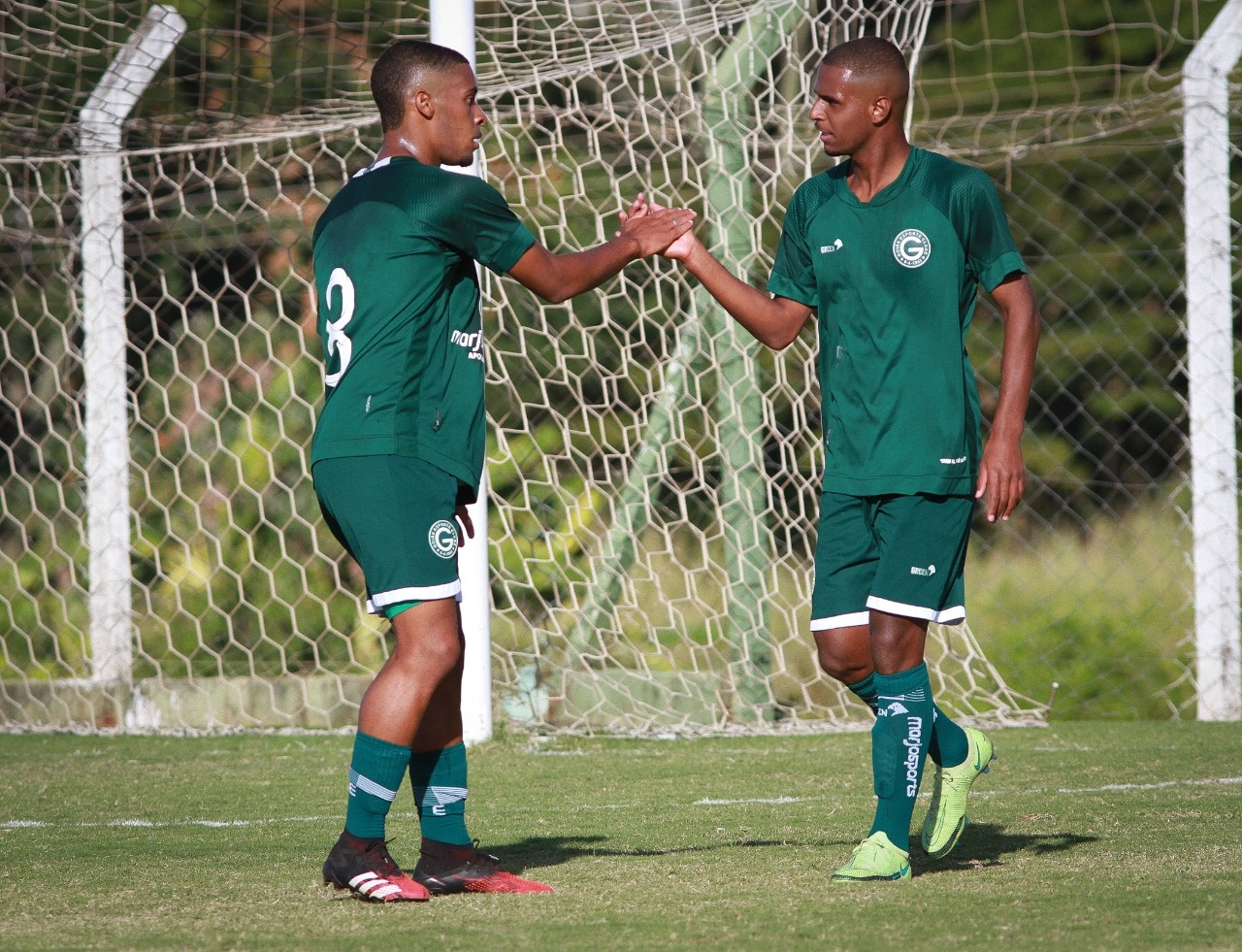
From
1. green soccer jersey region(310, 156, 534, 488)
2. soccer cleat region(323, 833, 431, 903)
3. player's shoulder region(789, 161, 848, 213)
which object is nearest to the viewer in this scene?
soccer cleat region(323, 833, 431, 903)

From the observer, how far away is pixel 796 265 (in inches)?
142

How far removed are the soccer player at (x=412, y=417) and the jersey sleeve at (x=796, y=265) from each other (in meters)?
0.61

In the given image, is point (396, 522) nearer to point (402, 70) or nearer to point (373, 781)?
point (373, 781)

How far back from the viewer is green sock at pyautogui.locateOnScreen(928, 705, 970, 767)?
3.40m

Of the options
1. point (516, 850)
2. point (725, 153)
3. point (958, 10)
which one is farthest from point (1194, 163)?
point (958, 10)

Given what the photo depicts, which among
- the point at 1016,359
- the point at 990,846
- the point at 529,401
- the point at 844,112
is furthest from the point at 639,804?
the point at 529,401

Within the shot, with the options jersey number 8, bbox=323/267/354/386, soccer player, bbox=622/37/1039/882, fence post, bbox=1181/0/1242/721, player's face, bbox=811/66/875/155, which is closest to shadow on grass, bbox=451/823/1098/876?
soccer player, bbox=622/37/1039/882

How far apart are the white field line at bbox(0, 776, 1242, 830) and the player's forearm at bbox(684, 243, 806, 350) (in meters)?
1.49

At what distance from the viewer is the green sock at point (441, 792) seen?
10.3 ft

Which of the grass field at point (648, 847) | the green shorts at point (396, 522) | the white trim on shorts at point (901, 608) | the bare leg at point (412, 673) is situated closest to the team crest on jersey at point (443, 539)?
the green shorts at point (396, 522)

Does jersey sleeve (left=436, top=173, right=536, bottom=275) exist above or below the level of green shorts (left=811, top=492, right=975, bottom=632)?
above

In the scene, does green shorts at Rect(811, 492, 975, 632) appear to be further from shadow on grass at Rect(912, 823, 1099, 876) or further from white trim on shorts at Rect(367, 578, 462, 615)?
white trim on shorts at Rect(367, 578, 462, 615)

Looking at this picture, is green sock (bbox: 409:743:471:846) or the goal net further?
the goal net

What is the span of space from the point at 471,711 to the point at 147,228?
369 centimetres
